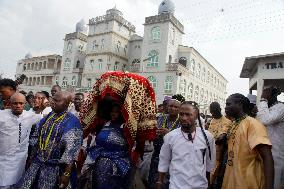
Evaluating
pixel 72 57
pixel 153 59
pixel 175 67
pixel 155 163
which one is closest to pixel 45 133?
pixel 155 163

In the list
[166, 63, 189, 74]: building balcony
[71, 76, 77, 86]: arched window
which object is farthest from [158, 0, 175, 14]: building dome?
[71, 76, 77, 86]: arched window

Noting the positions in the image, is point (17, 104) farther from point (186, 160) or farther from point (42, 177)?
point (186, 160)

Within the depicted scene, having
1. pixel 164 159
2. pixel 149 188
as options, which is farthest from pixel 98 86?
pixel 149 188

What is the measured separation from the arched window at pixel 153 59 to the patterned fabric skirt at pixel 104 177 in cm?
3011

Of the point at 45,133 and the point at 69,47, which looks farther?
the point at 69,47

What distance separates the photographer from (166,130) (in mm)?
4906

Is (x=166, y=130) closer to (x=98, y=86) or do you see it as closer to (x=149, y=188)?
(x=149, y=188)

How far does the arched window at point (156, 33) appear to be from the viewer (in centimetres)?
3362

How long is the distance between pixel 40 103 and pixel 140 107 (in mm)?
3637

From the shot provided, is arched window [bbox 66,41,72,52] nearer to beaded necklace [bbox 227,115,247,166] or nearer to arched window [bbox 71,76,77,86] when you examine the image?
arched window [bbox 71,76,77,86]

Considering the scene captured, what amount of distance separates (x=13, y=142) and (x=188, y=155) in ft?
7.87

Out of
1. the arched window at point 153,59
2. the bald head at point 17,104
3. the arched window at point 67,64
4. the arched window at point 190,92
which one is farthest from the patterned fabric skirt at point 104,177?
the arched window at point 67,64

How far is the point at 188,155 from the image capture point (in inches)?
137

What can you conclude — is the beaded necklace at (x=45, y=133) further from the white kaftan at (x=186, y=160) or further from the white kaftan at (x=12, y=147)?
the white kaftan at (x=186, y=160)
